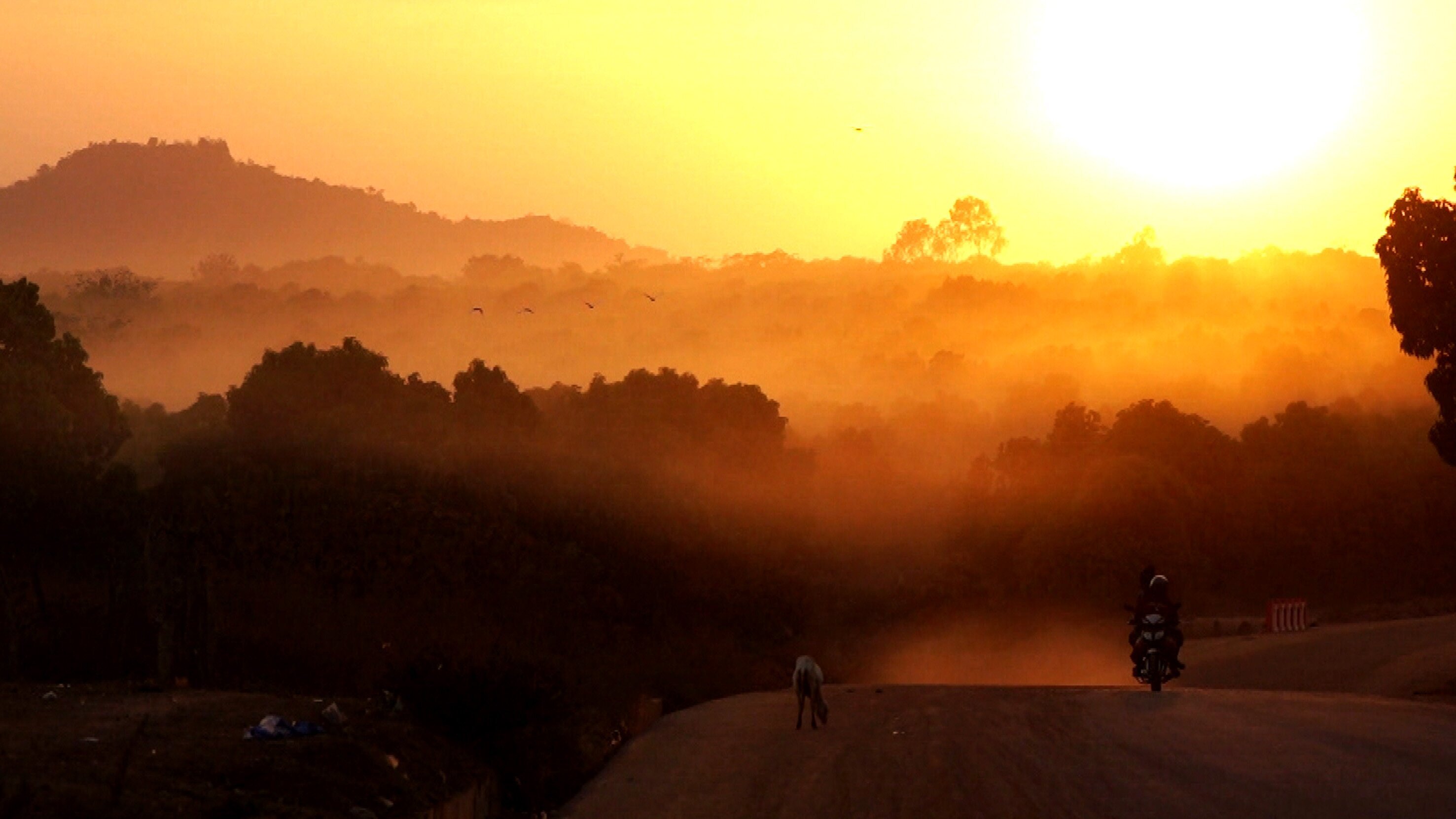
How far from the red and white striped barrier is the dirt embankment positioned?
128 feet

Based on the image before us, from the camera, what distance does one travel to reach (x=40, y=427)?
146ft

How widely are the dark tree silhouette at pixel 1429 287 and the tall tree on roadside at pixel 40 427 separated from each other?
28.6m

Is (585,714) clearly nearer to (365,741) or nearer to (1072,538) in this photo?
(365,741)

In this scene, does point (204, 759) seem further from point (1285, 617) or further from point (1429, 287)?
point (1285, 617)

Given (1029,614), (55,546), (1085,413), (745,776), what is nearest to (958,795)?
(745,776)

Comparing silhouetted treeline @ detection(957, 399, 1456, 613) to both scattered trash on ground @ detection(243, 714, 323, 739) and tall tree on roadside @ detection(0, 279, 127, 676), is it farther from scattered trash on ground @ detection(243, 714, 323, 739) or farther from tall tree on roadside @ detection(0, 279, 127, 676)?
scattered trash on ground @ detection(243, 714, 323, 739)

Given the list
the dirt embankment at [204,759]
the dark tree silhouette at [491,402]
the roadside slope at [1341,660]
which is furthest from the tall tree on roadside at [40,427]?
the roadside slope at [1341,660]

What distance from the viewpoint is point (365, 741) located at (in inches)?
710

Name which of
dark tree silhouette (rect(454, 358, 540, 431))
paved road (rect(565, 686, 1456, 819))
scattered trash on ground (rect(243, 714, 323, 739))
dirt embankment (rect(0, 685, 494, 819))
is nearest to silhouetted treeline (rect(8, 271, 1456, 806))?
dark tree silhouette (rect(454, 358, 540, 431))

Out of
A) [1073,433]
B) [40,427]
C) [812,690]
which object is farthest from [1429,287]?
[1073,433]

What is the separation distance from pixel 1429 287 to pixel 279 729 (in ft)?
89.0

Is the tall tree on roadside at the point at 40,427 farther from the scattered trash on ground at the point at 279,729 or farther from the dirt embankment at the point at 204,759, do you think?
the scattered trash on ground at the point at 279,729

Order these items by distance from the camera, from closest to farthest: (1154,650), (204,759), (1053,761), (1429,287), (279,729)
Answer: (204,759) < (279,729) < (1053,761) < (1154,650) < (1429,287)

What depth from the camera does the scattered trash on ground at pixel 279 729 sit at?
17.1m
